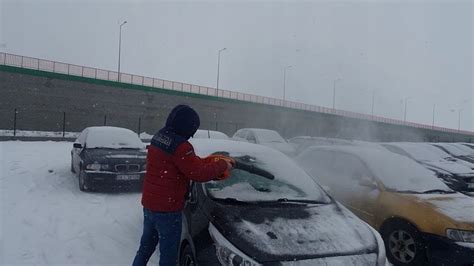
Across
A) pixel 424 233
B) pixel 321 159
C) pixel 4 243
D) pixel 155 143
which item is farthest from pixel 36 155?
pixel 424 233

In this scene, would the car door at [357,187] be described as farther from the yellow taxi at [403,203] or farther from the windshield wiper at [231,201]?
the windshield wiper at [231,201]

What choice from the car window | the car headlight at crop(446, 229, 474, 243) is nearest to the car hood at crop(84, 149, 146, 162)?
the car window

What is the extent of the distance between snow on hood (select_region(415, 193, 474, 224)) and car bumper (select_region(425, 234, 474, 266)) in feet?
1.03

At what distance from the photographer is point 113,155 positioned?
8.59 m

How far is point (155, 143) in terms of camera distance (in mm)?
3473

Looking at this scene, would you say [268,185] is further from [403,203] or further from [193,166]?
[403,203]

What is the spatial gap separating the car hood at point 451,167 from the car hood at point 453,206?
5160 mm

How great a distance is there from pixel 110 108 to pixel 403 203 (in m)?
27.5

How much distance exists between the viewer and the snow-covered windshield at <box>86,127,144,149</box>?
9250 millimetres

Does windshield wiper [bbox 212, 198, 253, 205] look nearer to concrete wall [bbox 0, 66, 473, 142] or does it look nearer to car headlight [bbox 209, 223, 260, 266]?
car headlight [bbox 209, 223, 260, 266]

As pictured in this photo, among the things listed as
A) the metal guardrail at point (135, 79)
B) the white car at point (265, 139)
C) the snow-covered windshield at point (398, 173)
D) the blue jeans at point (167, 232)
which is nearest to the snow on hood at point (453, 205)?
the snow-covered windshield at point (398, 173)

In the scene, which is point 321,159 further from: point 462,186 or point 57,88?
point 57,88

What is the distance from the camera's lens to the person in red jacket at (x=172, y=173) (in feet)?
11.0

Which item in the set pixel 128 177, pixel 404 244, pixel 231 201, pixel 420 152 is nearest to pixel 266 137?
pixel 420 152
